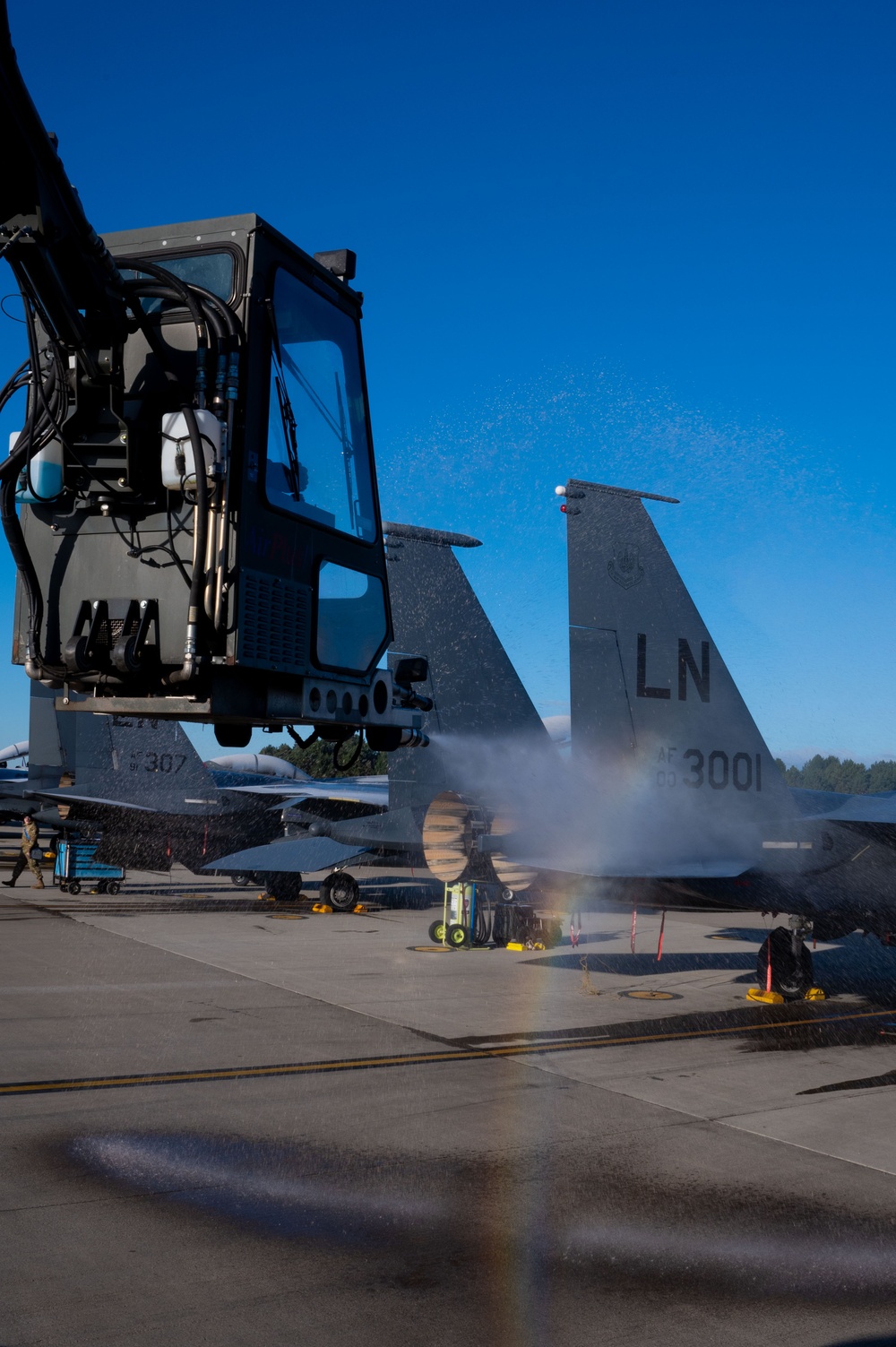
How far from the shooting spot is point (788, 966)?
13500mm

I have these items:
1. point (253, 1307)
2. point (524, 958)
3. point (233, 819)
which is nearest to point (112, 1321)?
point (253, 1307)

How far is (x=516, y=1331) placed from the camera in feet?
14.7

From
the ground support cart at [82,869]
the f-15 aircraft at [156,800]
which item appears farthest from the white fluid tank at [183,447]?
the ground support cart at [82,869]

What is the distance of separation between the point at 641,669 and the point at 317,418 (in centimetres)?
796

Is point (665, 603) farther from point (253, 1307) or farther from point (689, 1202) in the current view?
point (253, 1307)

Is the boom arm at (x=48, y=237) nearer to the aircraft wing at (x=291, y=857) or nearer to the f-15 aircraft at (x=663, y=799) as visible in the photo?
the f-15 aircraft at (x=663, y=799)

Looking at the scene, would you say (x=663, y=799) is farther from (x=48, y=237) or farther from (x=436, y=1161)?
(x=48, y=237)

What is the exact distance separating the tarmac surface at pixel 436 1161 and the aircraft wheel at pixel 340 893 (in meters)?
9.51

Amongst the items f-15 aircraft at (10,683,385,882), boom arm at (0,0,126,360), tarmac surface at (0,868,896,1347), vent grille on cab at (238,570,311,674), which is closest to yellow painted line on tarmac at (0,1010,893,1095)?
tarmac surface at (0,868,896,1347)

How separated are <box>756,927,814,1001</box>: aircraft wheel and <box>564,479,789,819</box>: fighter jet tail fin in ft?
7.00

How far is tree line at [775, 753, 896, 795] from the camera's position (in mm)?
35681

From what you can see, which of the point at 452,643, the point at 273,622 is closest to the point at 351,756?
the point at 273,622

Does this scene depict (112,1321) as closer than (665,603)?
Yes

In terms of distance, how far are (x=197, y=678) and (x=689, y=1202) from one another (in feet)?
14.4
